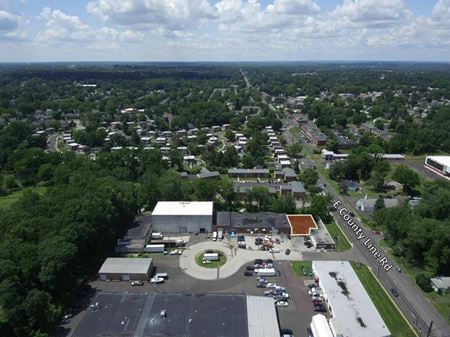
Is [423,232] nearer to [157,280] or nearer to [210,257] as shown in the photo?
[210,257]

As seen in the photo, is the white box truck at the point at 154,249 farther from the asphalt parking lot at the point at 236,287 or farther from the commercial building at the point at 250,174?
the commercial building at the point at 250,174

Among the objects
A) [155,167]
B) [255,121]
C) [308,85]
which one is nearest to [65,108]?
[255,121]

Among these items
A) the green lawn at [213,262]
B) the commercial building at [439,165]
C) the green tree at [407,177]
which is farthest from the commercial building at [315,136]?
the green lawn at [213,262]

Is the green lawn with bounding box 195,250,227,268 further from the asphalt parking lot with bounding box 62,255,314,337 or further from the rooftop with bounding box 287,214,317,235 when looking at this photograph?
the rooftop with bounding box 287,214,317,235

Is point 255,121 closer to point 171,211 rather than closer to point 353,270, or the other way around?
point 171,211

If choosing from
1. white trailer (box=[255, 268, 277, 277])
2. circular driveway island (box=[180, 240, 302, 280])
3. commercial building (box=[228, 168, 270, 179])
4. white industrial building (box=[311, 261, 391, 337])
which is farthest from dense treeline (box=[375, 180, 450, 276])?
commercial building (box=[228, 168, 270, 179])

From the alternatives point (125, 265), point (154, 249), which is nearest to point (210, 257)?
point (154, 249)
